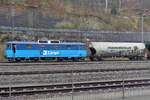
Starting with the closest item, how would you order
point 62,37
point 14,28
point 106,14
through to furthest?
point 14,28 → point 62,37 → point 106,14

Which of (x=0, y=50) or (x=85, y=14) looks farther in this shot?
(x=85, y=14)

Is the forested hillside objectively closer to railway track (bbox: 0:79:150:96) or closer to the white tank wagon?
the white tank wagon

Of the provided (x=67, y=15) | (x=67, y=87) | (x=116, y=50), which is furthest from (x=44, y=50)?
(x=67, y=87)

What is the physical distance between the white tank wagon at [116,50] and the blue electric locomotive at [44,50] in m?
3.10

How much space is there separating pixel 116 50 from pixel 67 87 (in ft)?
145

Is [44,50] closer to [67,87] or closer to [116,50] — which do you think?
[116,50]

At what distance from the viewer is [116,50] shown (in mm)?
67938

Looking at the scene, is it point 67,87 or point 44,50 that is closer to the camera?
point 67,87

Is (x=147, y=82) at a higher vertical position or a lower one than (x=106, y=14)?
lower

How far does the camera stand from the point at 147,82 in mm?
28141

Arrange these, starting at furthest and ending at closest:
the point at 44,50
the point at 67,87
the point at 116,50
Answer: the point at 116,50 → the point at 44,50 → the point at 67,87

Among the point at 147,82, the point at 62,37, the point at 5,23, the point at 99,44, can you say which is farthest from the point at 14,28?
the point at 147,82

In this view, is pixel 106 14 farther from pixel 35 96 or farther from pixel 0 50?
pixel 35 96

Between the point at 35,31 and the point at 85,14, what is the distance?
69.8ft
